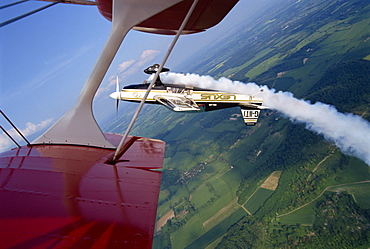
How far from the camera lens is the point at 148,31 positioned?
34.1 ft

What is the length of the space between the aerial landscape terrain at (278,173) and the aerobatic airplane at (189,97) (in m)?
70.4

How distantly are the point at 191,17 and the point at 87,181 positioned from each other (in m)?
6.69

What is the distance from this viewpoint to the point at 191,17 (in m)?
8.08

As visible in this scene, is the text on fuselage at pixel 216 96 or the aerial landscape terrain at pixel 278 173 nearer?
the text on fuselage at pixel 216 96

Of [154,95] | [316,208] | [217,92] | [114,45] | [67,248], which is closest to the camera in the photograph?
[67,248]

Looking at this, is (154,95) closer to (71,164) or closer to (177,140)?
(71,164)


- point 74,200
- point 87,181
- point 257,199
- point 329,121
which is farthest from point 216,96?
point 329,121

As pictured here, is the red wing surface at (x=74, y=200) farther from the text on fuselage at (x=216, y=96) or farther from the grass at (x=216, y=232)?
the grass at (x=216, y=232)

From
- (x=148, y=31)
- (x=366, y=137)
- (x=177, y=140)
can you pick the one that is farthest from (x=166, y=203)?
(x=148, y=31)

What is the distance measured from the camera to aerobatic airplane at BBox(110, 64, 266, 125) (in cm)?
2369

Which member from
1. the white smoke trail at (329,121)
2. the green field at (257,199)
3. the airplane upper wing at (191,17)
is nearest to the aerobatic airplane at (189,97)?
the airplane upper wing at (191,17)

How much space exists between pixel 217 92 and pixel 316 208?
81829mm

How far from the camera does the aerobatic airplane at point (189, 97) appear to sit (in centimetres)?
2369

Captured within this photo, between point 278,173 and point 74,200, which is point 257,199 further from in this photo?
point 74,200
